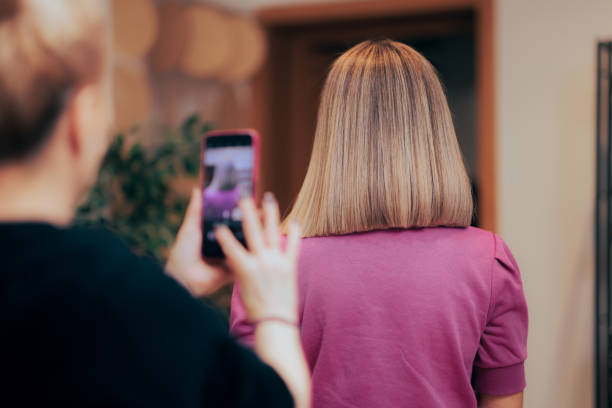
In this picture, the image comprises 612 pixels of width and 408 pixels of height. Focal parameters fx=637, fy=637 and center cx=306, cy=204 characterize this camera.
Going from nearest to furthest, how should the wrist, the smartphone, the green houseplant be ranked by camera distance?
the wrist → the smartphone → the green houseplant

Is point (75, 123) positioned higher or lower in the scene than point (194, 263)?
higher

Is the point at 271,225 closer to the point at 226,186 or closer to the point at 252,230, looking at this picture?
the point at 252,230

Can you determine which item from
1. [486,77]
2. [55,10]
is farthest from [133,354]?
[486,77]

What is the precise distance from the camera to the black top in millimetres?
462

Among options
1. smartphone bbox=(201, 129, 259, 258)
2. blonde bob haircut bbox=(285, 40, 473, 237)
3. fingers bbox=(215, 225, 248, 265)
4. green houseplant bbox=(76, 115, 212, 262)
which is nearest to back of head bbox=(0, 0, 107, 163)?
fingers bbox=(215, 225, 248, 265)

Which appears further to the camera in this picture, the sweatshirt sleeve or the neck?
the sweatshirt sleeve

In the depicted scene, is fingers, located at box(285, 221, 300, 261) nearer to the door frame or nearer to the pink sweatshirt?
the pink sweatshirt

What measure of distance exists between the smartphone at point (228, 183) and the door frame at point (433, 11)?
162 cm

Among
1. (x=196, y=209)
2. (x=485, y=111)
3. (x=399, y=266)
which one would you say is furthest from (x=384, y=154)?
(x=485, y=111)

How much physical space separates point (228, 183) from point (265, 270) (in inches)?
9.2

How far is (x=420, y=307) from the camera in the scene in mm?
813

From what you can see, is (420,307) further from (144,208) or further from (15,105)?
(144,208)

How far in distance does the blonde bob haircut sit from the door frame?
57.8 inches

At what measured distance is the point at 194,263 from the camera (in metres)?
0.80
